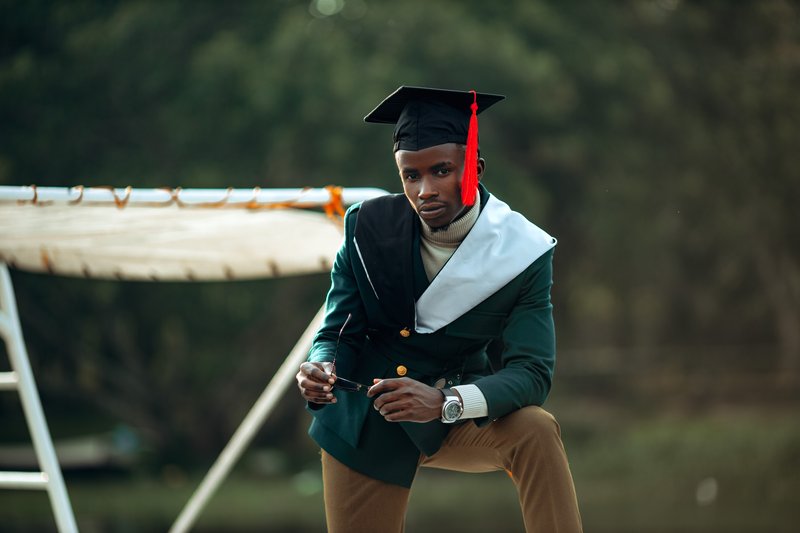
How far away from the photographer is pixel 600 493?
1213cm

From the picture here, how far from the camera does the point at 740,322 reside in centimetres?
1828

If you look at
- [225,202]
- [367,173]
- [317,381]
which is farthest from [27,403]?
[367,173]

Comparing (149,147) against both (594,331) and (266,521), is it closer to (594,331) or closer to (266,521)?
(266,521)

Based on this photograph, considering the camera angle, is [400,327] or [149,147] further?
[149,147]

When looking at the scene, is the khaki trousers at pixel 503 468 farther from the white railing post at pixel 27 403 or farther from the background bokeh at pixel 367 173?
the background bokeh at pixel 367 173

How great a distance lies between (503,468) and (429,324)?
1.19 feet

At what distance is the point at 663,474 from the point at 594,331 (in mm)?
7997

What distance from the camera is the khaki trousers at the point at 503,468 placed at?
2230 mm

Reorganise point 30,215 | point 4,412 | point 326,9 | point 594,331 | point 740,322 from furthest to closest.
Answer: point 594,331 < point 740,322 < point 4,412 < point 326,9 < point 30,215

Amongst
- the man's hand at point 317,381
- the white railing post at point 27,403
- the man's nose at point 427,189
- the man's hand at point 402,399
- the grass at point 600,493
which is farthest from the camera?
the grass at point 600,493

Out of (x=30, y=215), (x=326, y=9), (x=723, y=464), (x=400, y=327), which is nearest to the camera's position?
(x=400, y=327)

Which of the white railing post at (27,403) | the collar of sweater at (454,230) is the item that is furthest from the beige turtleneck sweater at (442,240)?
the white railing post at (27,403)

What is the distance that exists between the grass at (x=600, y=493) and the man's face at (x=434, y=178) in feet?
27.2

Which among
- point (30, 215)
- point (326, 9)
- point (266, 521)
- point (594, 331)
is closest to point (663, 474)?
point (266, 521)
